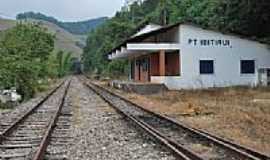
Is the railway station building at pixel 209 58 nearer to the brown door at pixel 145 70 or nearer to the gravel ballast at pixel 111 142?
the brown door at pixel 145 70

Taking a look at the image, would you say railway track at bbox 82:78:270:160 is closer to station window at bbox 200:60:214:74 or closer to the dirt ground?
the dirt ground

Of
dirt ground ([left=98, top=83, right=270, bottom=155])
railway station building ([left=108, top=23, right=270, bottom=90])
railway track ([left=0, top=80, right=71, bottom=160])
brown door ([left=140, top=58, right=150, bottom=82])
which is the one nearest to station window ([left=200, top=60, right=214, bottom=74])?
railway station building ([left=108, top=23, right=270, bottom=90])

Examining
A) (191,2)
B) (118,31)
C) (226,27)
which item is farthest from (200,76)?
(118,31)

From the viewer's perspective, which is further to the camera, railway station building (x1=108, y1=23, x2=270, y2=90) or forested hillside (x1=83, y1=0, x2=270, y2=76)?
forested hillside (x1=83, y1=0, x2=270, y2=76)

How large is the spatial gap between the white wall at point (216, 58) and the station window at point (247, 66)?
23 cm

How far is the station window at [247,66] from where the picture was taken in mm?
39719

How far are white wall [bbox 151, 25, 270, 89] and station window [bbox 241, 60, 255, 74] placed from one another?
9.1 inches

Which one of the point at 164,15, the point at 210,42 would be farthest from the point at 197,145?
the point at 164,15

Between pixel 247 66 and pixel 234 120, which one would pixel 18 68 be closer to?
pixel 247 66

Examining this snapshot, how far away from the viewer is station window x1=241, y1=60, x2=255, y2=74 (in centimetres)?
3972

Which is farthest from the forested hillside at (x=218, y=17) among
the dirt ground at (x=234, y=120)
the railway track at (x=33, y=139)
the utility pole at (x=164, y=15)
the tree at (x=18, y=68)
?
the railway track at (x=33, y=139)

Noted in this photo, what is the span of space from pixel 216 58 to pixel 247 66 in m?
2.50

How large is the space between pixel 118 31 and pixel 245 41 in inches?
1978

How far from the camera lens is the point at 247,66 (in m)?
39.8
